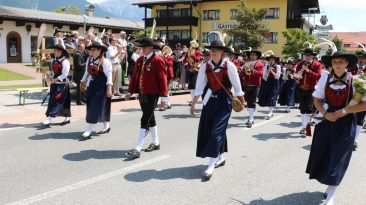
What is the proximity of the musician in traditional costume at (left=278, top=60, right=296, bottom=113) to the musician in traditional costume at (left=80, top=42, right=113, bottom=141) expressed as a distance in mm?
8112

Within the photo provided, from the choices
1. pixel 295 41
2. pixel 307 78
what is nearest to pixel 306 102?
pixel 307 78

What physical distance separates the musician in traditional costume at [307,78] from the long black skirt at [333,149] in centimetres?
475

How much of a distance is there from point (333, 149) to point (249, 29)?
37.2m

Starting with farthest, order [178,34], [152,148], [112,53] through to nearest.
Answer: [178,34] < [112,53] < [152,148]

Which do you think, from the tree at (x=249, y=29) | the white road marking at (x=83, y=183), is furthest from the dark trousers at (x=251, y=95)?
the tree at (x=249, y=29)

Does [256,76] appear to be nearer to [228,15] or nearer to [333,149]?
[333,149]

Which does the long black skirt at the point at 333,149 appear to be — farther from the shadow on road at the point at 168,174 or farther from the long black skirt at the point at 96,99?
the long black skirt at the point at 96,99

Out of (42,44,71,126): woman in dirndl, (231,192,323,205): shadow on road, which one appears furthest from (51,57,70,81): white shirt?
(231,192,323,205): shadow on road

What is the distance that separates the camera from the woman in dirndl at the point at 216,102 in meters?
6.04

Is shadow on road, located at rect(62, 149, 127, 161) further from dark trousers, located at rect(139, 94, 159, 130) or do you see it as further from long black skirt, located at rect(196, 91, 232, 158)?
long black skirt, located at rect(196, 91, 232, 158)

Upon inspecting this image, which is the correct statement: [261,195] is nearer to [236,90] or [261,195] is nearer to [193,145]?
[236,90]

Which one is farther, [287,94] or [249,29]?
[249,29]

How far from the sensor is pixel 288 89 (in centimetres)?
1500

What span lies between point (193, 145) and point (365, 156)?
346 cm
